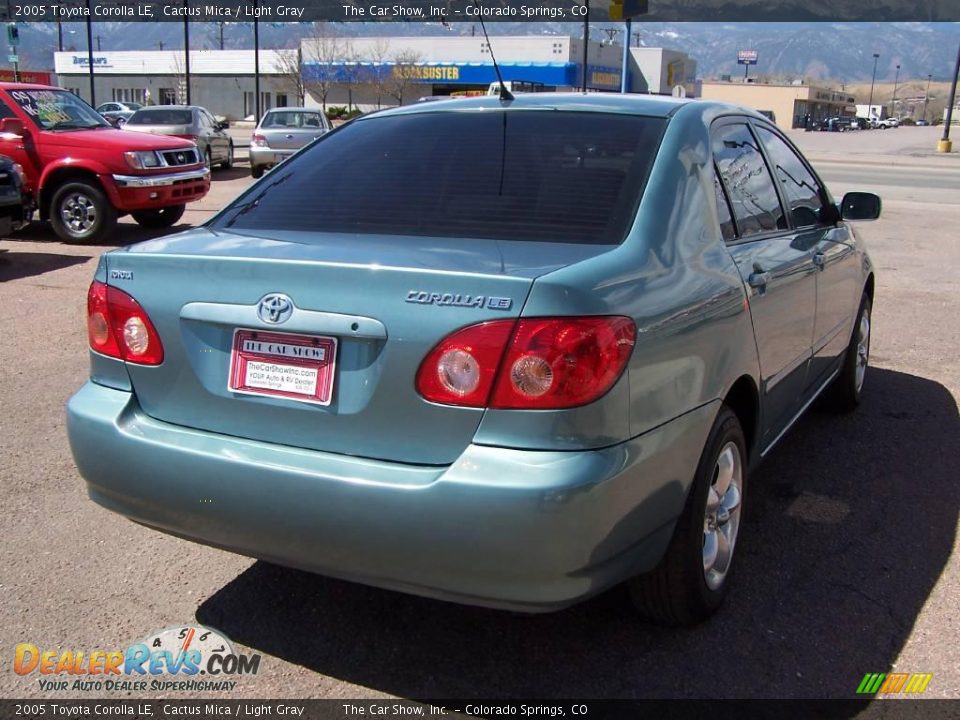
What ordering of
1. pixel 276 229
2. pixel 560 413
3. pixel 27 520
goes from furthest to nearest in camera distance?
pixel 27 520 < pixel 276 229 < pixel 560 413

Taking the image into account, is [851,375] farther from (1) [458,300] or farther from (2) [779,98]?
(2) [779,98]

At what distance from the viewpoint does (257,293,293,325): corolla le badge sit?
8.45 ft

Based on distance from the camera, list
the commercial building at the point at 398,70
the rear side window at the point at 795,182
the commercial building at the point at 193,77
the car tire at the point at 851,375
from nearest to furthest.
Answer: the rear side window at the point at 795,182, the car tire at the point at 851,375, the commercial building at the point at 398,70, the commercial building at the point at 193,77

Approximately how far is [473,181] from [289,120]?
19.4 meters

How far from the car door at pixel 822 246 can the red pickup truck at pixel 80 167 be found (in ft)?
28.6

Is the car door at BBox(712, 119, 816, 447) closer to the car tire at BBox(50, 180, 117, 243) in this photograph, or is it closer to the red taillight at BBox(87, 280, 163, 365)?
the red taillight at BBox(87, 280, 163, 365)

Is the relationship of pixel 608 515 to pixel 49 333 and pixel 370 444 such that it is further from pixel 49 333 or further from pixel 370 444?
pixel 49 333

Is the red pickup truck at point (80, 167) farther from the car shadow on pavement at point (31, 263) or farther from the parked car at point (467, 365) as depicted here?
the parked car at point (467, 365)

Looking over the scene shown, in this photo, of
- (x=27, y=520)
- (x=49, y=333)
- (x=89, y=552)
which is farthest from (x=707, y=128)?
(x=49, y=333)

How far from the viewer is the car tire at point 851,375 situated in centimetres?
523

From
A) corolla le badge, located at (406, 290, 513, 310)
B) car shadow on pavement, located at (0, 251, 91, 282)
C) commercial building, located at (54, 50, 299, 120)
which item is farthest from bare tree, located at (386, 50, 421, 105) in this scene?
corolla le badge, located at (406, 290, 513, 310)

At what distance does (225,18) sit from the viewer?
1809 inches

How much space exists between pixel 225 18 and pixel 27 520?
1839 inches

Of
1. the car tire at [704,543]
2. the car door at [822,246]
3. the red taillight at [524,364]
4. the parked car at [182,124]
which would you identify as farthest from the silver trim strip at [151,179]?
the red taillight at [524,364]
